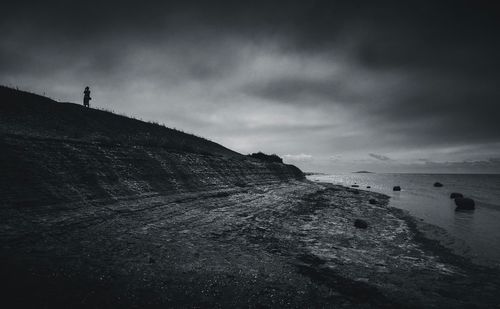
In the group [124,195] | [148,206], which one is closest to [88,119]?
[124,195]

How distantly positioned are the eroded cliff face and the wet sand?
116cm

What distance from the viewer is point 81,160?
44.9 ft

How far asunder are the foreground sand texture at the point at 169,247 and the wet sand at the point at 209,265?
0.04 metres

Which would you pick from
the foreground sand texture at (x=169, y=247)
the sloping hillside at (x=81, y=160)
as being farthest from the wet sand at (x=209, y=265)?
the sloping hillside at (x=81, y=160)

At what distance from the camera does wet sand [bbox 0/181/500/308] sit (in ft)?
17.1

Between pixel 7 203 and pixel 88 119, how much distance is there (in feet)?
50.2

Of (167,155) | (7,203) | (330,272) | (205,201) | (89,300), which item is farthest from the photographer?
(167,155)

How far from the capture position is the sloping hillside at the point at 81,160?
10605 millimetres

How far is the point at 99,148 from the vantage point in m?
15.7

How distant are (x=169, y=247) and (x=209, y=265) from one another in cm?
179

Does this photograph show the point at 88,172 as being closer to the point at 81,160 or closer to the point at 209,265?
the point at 81,160

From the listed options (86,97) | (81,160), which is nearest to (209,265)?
(81,160)

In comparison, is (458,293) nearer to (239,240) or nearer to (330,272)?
(330,272)

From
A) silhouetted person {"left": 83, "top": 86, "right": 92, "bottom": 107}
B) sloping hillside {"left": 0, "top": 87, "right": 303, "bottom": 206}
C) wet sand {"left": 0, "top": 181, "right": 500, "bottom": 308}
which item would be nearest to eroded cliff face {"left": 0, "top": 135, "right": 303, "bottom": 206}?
sloping hillside {"left": 0, "top": 87, "right": 303, "bottom": 206}
